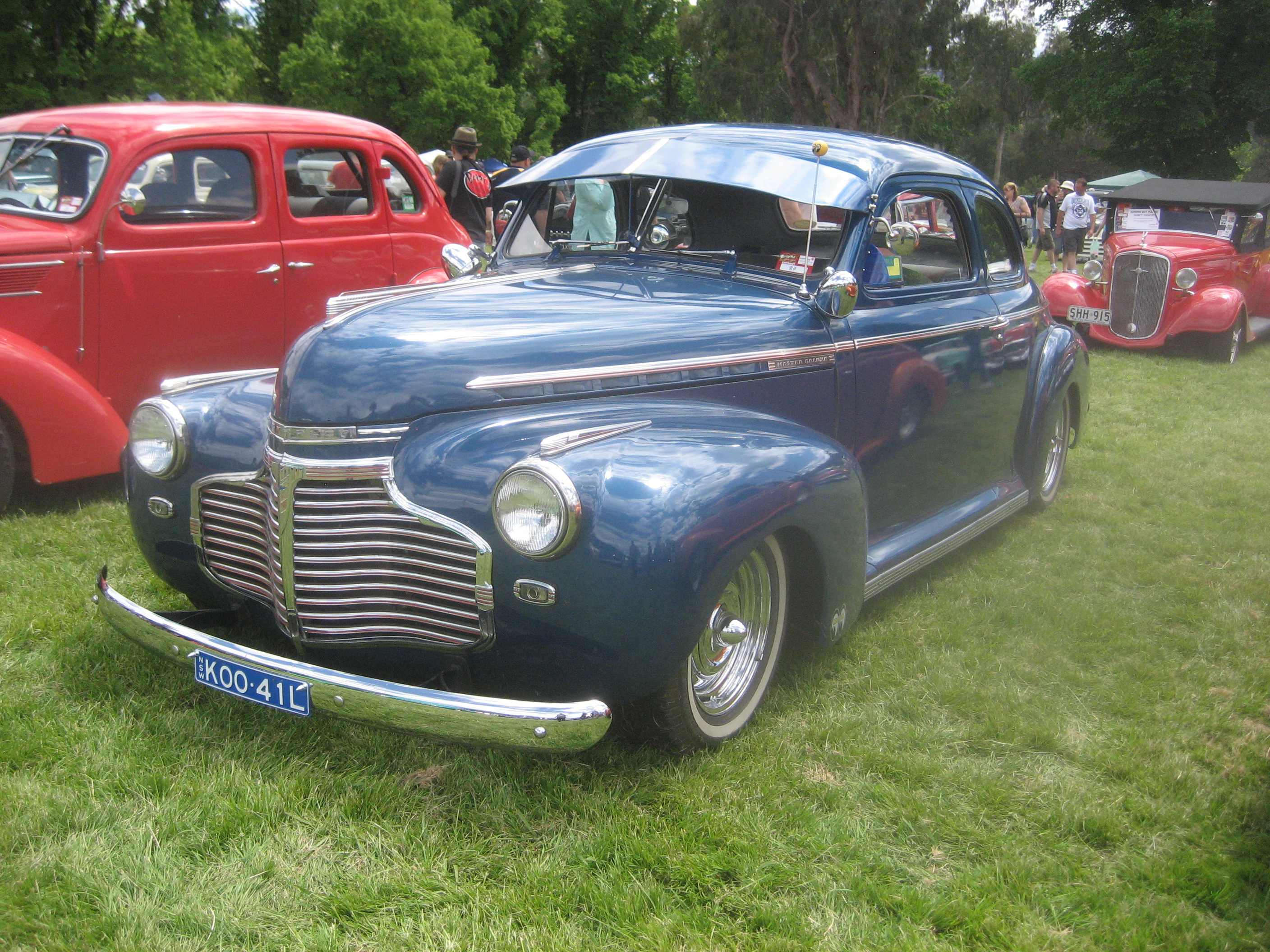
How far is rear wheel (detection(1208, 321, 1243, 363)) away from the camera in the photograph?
10367mm

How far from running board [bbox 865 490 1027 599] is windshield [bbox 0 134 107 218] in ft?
13.9

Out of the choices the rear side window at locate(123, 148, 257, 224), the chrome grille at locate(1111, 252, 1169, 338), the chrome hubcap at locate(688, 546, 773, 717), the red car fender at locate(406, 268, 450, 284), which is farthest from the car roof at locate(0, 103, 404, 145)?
the chrome grille at locate(1111, 252, 1169, 338)

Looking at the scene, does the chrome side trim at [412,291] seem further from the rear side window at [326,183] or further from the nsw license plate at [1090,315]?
the nsw license plate at [1090,315]

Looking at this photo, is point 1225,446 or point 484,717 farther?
point 1225,446

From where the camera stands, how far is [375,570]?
2.66 m

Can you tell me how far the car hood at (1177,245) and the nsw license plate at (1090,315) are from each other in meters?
0.62

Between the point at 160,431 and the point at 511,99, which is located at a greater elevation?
the point at 511,99

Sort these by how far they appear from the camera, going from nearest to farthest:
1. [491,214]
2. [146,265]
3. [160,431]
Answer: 1. [160,431]
2. [146,265]
3. [491,214]

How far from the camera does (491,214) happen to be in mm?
10891

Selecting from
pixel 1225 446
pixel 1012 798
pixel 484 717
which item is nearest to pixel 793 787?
pixel 1012 798

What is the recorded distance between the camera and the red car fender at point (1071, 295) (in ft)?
36.0

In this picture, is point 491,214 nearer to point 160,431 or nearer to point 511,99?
point 160,431

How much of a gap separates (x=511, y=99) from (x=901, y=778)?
33103 millimetres

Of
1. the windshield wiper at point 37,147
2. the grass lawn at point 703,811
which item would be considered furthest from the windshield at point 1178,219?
the windshield wiper at point 37,147
